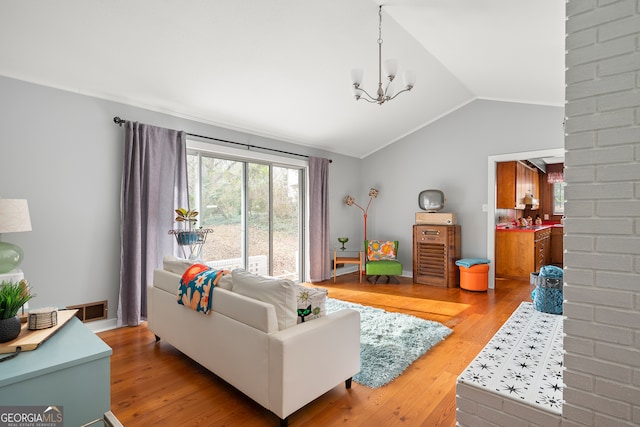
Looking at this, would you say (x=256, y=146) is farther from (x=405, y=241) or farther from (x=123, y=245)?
(x=405, y=241)

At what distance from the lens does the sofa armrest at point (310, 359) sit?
1.75 m

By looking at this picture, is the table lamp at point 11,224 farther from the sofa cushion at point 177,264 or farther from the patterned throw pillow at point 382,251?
the patterned throw pillow at point 382,251

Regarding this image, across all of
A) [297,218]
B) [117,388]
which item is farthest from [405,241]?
[117,388]

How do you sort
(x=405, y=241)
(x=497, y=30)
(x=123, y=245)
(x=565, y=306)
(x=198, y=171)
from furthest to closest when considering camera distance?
1. (x=405, y=241)
2. (x=198, y=171)
3. (x=123, y=245)
4. (x=497, y=30)
5. (x=565, y=306)

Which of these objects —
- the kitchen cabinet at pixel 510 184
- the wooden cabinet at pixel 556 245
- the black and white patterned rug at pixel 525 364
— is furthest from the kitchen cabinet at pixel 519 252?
the black and white patterned rug at pixel 525 364

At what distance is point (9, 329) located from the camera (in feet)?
4.78

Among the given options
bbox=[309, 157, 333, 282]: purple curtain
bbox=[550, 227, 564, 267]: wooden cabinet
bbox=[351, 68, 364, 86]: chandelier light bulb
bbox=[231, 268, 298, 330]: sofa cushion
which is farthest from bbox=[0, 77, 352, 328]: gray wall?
bbox=[550, 227, 564, 267]: wooden cabinet

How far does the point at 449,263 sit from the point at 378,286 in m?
1.13

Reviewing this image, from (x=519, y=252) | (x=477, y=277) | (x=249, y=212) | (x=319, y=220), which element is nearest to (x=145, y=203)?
(x=249, y=212)

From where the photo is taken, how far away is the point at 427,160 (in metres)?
5.72

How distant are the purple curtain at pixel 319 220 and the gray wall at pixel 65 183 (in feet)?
8.51

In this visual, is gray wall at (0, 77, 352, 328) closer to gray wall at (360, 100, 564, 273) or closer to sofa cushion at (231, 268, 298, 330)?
sofa cushion at (231, 268, 298, 330)

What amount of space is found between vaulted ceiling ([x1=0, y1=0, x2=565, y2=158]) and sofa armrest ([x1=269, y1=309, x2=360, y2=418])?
2.38 meters

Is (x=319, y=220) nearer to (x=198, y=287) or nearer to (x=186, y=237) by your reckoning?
(x=186, y=237)
